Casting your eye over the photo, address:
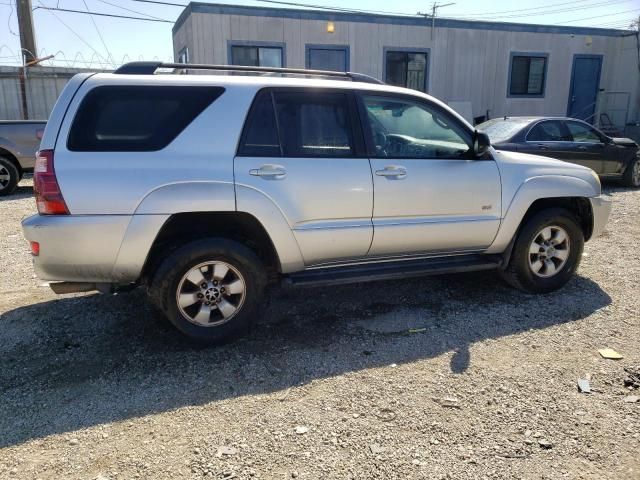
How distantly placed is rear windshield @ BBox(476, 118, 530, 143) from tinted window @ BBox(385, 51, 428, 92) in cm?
591

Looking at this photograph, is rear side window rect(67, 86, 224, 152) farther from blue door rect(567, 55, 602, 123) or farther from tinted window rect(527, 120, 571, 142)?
blue door rect(567, 55, 602, 123)

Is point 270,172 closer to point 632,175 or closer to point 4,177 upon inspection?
point 4,177

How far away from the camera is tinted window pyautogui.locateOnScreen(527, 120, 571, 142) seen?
905 centimetres

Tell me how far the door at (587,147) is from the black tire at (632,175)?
0.74 metres

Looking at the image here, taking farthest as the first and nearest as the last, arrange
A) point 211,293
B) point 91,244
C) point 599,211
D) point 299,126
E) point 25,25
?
1. point 25,25
2. point 599,211
3. point 299,126
4. point 211,293
5. point 91,244

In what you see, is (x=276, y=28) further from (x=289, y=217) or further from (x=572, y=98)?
(x=289, y=217)

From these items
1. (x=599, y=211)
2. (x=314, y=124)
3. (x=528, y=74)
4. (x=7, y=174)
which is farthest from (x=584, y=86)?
(x=7, y=174)

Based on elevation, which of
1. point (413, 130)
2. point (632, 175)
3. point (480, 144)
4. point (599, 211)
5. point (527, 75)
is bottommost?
point (632, 175)

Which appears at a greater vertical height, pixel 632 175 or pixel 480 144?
pixel 480 144

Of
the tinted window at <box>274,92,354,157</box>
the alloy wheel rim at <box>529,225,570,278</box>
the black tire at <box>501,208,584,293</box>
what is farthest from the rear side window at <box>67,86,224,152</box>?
the alloy wheel rim at <box>529,225,570,278</box>

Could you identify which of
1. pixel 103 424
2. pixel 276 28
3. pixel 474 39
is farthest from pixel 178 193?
pixel 474 39

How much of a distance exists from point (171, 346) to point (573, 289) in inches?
146

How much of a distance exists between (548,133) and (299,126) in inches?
281

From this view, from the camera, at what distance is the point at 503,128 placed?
9242 mm
